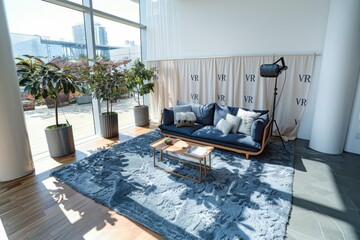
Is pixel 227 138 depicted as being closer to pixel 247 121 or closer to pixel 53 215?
pixel 247 121

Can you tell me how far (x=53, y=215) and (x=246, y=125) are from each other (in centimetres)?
315

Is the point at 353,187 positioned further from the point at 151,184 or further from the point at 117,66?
the point at 117,66

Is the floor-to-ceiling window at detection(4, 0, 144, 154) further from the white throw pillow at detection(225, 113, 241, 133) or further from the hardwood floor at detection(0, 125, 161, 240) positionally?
the white throw pillow at detection(225, 113, 241, 133)

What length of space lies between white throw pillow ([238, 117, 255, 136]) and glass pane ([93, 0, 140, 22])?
153 inches

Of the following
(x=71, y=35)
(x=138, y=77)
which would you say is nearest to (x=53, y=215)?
(x=71, y=35)

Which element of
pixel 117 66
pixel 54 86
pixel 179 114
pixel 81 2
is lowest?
pixel 179 114

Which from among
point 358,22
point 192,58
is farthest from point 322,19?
point 192,58

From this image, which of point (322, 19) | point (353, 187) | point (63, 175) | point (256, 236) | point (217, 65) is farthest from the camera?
point (217, 65)

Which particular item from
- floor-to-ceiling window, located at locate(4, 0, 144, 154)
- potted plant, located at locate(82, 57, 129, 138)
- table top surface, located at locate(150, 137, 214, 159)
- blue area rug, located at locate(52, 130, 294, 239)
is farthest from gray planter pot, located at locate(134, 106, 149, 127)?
table top surface, located at locate(150, 137, 214, 159)

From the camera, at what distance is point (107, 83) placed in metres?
4.11

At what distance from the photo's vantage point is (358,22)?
3049mm

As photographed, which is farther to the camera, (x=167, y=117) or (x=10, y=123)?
(x=167, y=117)

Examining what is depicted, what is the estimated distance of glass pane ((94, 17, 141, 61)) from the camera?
439cm

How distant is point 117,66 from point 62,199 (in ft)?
9.72
